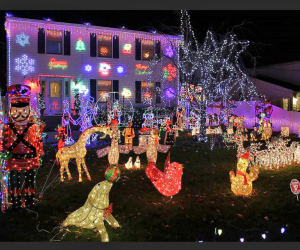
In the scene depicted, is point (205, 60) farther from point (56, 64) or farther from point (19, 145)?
point (56, 64)

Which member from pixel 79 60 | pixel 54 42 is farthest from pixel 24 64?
pixel 79 60

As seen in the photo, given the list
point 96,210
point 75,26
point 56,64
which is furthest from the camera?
point 75,26

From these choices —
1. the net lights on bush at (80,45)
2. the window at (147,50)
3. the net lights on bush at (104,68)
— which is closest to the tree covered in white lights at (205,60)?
the window at (147,50)

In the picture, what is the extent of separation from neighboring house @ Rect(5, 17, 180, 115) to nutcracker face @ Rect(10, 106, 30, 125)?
1164cm

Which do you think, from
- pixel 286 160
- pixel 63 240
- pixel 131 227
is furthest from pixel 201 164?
pixel 63 240

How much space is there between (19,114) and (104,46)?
1542cm

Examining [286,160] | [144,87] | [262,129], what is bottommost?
[286,160]

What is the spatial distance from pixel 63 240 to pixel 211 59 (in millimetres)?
10471

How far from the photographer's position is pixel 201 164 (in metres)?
8.82

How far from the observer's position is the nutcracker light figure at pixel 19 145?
504cm

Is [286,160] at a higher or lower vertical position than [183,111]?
lower

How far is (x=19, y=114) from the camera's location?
5.06 m

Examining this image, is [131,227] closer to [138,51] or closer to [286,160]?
[286,160]

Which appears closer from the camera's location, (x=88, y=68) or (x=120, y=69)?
(x=88, y=68)
